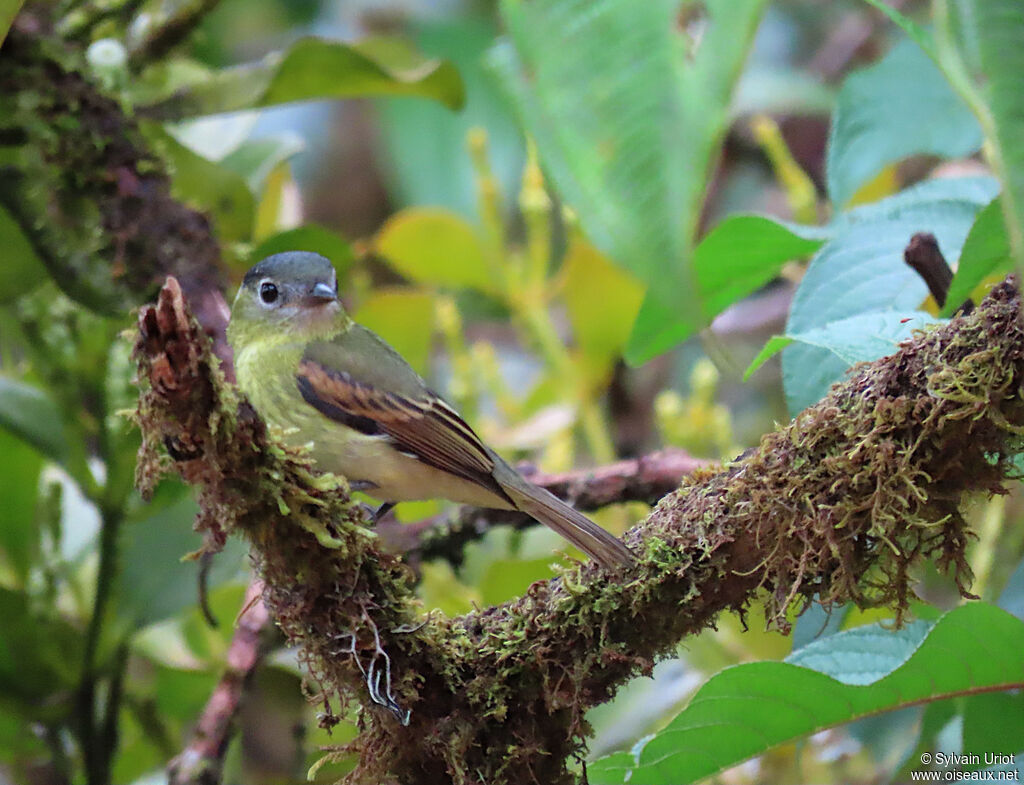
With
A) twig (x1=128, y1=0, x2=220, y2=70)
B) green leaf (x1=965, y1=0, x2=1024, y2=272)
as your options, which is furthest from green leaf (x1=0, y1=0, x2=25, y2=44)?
green leaf (x1=965, y1=0, x2=1024, y2=272)

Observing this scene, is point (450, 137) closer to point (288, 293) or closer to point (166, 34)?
point (166, 34)

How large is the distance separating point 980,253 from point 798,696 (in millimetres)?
661

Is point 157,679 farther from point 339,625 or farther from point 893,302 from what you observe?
point 893,302

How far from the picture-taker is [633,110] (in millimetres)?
490

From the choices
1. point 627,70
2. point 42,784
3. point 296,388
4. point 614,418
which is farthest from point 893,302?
point 614,418

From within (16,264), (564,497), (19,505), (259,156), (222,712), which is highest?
(259,156)

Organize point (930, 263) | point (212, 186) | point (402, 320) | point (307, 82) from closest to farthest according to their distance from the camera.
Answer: point (930, 263) < point (307, 82) < point (212, 186) < point (402, 320)

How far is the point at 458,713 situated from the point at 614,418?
3144 millimetres

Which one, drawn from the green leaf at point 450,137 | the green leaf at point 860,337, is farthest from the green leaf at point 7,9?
the green leaf at point 450,137

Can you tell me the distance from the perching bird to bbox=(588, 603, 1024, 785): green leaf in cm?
48

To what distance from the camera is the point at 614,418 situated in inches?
174

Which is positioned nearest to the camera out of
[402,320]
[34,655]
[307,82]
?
[34,655]

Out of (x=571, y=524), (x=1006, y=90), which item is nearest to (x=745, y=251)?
(x=571, y=524)

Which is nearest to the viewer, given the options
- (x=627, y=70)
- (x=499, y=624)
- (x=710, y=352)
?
(x=627, y=70)
